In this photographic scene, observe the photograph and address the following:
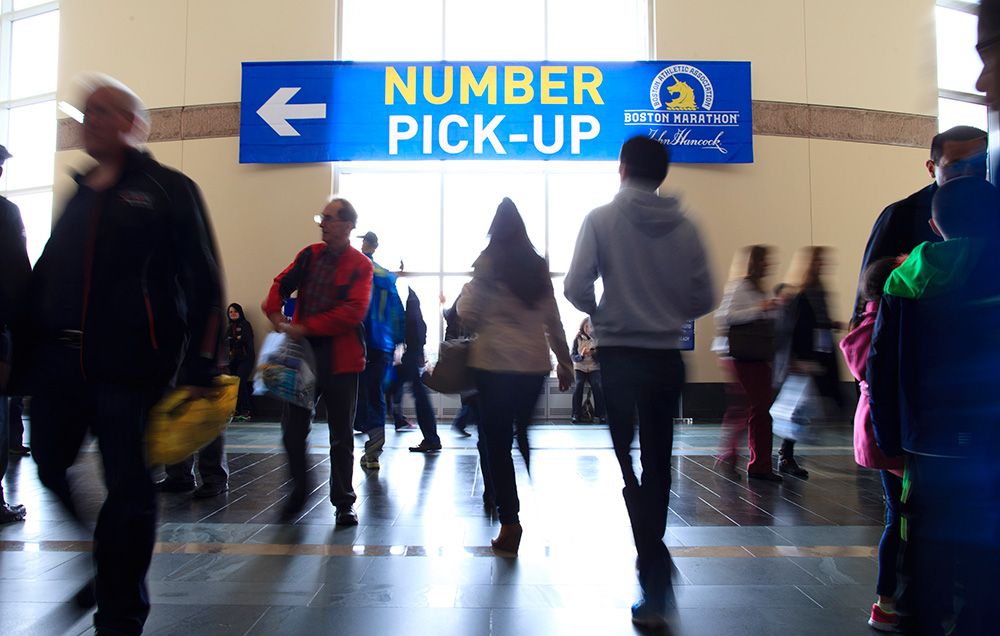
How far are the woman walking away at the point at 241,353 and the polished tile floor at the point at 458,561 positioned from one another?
434 centimetres

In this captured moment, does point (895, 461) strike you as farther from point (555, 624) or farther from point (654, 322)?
point (555, 624)

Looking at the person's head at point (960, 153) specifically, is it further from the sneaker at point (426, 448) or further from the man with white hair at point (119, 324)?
the sneaker at point (426, 448)

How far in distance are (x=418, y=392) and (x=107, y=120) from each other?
Answer: 4313 mm

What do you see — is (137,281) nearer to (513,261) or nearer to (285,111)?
(513,261)

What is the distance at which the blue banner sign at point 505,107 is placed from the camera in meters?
9.48

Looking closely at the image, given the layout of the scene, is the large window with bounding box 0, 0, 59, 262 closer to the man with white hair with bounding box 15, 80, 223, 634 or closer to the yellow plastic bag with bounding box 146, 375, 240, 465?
the man with white hair with bounding box 15, 80, 223, 634

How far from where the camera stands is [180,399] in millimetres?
1979

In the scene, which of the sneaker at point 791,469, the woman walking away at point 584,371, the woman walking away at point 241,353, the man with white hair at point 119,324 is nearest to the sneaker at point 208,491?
the man with white hair at point 119,324

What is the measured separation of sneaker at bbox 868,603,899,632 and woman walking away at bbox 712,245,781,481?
264 centimetres

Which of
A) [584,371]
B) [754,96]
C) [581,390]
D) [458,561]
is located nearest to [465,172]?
[584,371]

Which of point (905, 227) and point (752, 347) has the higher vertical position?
point (905, 227)

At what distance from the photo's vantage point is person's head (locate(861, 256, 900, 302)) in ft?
7.56

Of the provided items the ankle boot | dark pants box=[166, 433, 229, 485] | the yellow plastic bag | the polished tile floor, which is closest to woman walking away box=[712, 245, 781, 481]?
the polished tile floor

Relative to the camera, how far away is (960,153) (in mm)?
2037
